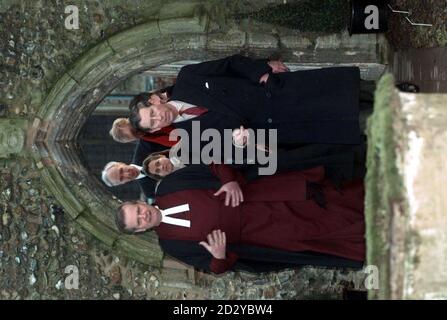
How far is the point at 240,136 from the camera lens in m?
3.40

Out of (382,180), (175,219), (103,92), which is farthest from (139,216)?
(382,180)

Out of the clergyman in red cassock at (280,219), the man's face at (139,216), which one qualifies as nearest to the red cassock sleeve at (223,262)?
the clergyman in red cassock at (280,219)

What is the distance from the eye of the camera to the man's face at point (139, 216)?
11.4 ft

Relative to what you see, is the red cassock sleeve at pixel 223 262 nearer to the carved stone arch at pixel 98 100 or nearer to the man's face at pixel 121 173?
the man's face at pixel 121 173

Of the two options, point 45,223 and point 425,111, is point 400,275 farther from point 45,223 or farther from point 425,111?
point 45,223

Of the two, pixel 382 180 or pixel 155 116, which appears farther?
pixel 155 116

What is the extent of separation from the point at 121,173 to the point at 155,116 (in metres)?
0.72

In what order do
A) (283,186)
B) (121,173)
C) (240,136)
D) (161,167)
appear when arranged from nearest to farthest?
(240,136) → (283,186) → (161,167) → (121,173)

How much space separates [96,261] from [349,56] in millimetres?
2586

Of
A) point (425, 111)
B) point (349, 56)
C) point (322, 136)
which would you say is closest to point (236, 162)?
point (322, 136)

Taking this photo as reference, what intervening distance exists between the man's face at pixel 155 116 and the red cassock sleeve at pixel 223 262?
2.93ft

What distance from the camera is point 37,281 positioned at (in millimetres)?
4656

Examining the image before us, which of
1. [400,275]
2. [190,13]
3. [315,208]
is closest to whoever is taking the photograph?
[400,275]

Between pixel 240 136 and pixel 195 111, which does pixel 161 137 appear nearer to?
pixel 195 111
